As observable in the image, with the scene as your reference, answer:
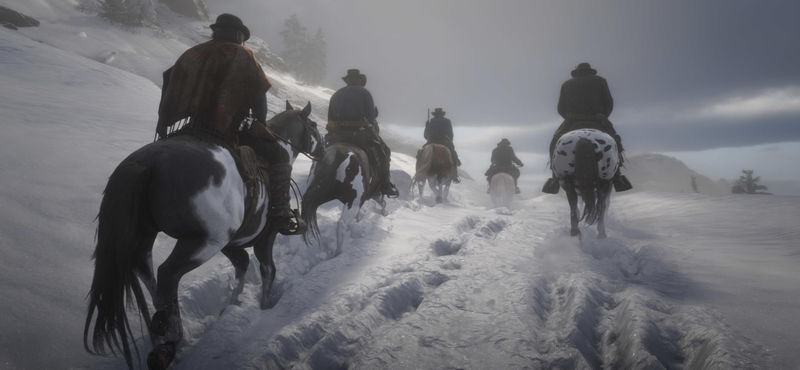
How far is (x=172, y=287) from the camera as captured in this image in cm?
228

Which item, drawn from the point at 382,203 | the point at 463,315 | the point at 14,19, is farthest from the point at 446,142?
the point at 14,19

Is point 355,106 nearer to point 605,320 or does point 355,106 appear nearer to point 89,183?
point 89,183

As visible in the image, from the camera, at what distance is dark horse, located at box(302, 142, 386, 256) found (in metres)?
4.70

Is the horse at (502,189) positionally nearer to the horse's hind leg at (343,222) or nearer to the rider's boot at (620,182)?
the rider's boot at (620,182)

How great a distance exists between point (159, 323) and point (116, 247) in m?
0.59

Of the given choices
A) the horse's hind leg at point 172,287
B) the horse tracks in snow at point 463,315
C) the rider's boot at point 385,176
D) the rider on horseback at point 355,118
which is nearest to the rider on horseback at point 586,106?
the horse tracks in snow at point 463,315

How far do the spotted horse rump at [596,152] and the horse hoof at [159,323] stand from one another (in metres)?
5.29

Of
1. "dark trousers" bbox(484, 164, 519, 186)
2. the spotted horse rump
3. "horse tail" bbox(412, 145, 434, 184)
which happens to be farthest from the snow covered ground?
"dark trousers" bbox(484, 164, 519, 186)

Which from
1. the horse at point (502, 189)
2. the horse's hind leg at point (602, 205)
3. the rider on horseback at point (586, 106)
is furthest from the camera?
the horse at point (502, 189)

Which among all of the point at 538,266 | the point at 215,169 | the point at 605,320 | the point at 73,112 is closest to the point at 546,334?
the point at 605,320

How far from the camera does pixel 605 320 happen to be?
106 inches

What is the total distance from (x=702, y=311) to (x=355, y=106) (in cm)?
491

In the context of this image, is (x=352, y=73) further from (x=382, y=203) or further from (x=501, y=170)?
(x=501, y=170)

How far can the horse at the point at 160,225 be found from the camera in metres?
2.04
